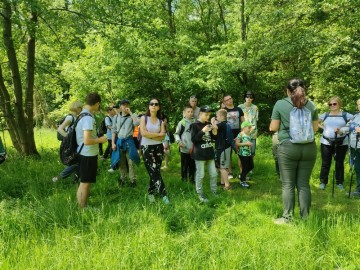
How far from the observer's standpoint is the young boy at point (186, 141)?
618 centimetres

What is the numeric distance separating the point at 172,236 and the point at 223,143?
118 inches

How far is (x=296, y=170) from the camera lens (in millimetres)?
4090

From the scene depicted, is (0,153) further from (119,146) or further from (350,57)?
(350,57)

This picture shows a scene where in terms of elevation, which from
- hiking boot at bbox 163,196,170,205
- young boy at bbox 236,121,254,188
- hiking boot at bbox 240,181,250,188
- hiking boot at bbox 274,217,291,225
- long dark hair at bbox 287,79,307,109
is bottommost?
hiking boot at bbox 240,181,250,188

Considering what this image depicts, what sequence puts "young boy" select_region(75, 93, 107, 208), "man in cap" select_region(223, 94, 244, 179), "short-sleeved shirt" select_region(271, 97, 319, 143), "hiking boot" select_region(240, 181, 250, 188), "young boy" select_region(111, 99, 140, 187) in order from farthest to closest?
1. "man in cap" select_region(223, 94, 244, 179)
2. "hiking boot" select_region(240, 181, 250, 188)
3. "young boy" select_region(111, 99, 140, 187)
4. "young boy" select_region(75, 93, 107, 208)
5. "short-sleeved shirt" select_region(271, 97, 319, 143)

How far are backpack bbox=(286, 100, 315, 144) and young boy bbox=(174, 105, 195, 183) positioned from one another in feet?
8.23

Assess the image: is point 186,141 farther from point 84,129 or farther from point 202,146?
point 84,129

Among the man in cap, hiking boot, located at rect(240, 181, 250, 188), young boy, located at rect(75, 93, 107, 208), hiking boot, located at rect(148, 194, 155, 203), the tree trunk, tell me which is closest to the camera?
young boy, located at rect(75, 93, 107, 208)

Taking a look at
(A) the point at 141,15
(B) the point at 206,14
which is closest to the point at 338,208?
(A) the point at 141,15

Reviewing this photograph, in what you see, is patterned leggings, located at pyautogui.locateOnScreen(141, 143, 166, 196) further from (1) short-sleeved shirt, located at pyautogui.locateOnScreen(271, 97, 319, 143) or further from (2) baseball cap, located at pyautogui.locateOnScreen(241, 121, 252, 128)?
(2) baseball cap, located at pyautogui.locateOnScreen(241, 121, 252, 128)

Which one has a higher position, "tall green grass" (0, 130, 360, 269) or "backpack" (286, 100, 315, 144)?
"backpack" (286, 100, 315, 144)

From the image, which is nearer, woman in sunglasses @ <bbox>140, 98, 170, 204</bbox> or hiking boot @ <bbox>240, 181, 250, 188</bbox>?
woman in sunglasses @ <bbox>140, 98, 170, 204</bbox>

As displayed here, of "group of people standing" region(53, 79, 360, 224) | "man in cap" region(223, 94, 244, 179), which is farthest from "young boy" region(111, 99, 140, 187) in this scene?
"man in cap" region(223, 94, 244, 179)

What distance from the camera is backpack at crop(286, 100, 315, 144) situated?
388 centimetres
